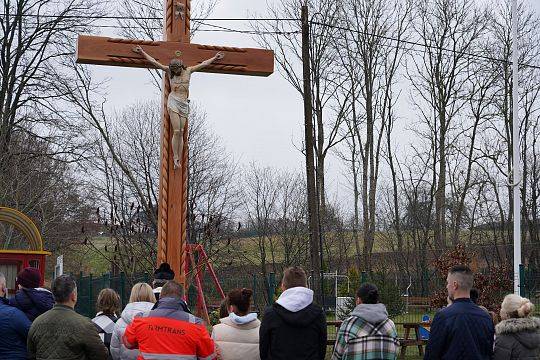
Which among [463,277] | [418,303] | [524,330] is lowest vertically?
[418,303]

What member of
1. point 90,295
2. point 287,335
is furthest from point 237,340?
point 90,295

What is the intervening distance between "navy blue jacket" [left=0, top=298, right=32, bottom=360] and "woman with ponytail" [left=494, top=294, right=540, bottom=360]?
404 centimetres

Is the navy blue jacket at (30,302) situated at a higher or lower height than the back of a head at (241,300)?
lower

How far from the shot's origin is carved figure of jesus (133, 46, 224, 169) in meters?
10.8

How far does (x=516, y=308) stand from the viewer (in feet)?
22.8

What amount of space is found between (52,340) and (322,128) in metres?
29.1

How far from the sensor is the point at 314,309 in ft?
22.7

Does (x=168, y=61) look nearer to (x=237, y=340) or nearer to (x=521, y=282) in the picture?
(x=237, y=340)

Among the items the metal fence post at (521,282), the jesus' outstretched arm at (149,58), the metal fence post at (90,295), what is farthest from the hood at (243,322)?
the metal fence post at (90,295)

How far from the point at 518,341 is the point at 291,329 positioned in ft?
6.17

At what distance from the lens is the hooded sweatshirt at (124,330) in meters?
7.20

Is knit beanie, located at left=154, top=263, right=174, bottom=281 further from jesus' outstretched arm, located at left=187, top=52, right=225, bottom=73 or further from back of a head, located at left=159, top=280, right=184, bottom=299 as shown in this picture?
jesus' outstretched arm, located at left=187, top=52, right=225, bottom=73

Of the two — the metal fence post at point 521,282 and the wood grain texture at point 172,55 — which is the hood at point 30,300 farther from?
the metal fence post at point 521,282

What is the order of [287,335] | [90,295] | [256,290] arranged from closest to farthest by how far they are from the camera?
[287,335] → [256,290] → [90,295]
